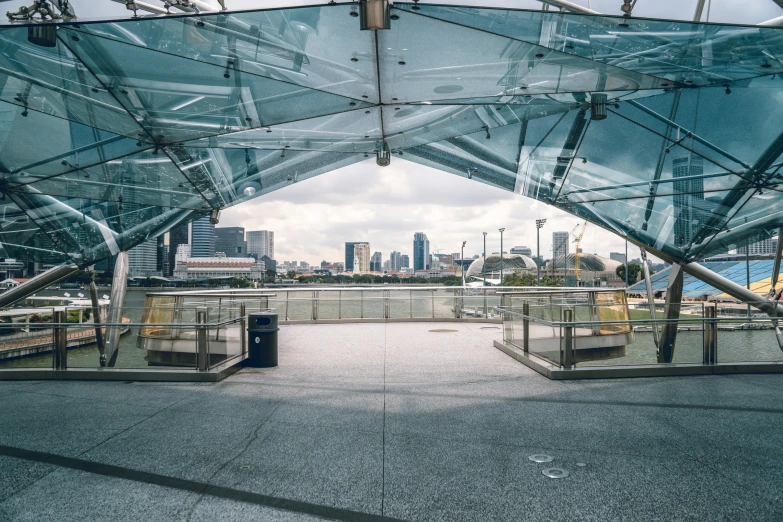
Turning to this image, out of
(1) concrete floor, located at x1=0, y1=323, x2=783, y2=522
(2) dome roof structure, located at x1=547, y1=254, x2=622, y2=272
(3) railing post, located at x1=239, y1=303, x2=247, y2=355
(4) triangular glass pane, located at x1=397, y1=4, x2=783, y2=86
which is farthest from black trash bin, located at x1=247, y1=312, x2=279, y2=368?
(2) dome roof structure, located at x1=547, y1=254, x2=622, y2=272

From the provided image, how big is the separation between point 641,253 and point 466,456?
426 inches

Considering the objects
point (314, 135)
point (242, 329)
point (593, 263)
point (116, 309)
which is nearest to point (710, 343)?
point (314, 135)

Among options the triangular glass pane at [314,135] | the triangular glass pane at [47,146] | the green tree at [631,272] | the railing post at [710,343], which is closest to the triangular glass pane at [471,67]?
the triangular glass pane at [314,135]

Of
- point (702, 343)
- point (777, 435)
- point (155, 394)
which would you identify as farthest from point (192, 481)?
point (702, 343)

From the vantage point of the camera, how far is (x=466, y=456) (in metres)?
4.12

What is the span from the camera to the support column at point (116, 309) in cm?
747

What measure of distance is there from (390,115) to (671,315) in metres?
5.77

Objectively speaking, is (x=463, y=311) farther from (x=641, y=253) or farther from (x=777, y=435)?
(x=777, y=435)

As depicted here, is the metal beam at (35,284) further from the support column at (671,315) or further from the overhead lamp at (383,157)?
the support column at (671,315)

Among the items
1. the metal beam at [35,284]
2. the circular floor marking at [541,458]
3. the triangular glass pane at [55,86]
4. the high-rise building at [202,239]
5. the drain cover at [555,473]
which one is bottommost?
the circular floor marking at [541,458]

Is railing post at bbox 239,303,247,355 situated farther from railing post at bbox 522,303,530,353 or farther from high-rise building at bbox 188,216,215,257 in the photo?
high-rise building at bbox 188,216,215,257

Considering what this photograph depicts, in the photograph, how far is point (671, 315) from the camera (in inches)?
345

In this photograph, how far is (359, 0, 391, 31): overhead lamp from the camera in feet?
15.2

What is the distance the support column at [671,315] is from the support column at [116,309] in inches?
314
